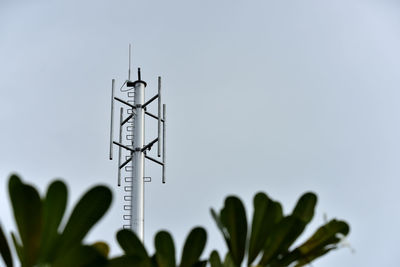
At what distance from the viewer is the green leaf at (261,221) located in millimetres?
937

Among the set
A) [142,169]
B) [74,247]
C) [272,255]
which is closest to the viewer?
[74,247]

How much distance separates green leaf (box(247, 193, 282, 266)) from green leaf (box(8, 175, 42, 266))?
1.13 feet

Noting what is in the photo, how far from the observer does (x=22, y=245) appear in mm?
821

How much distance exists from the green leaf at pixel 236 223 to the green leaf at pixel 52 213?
270mm

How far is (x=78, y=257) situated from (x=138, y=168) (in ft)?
42.3

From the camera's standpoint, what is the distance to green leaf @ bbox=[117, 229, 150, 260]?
0.97 meters

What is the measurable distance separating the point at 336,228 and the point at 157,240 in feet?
1.04

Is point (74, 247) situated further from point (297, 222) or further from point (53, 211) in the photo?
point (297, 222)

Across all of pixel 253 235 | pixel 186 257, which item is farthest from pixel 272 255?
pixel 186 257

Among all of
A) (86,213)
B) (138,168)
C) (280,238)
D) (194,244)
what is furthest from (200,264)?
(138,168)

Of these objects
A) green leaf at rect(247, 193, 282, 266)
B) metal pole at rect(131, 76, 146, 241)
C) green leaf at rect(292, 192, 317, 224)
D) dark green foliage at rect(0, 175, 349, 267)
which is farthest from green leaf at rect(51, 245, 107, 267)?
metal pole at rect(131, 76, 146, 241)

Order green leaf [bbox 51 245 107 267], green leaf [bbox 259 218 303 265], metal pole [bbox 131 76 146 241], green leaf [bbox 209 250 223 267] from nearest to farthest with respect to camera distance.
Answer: green leaf [bbox 51 245 107 267] < green leaf [bbox 259 218 303 265] < green leaf [bbox 209 250 223 267] < metal pole [bbox 131 76 146 241]

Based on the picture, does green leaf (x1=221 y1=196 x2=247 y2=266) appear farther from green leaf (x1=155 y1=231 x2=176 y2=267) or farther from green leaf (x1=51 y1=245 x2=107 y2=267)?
green leaf (x1=51 y1=245 x2=107 y2=267)

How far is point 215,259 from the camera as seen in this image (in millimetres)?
1156
